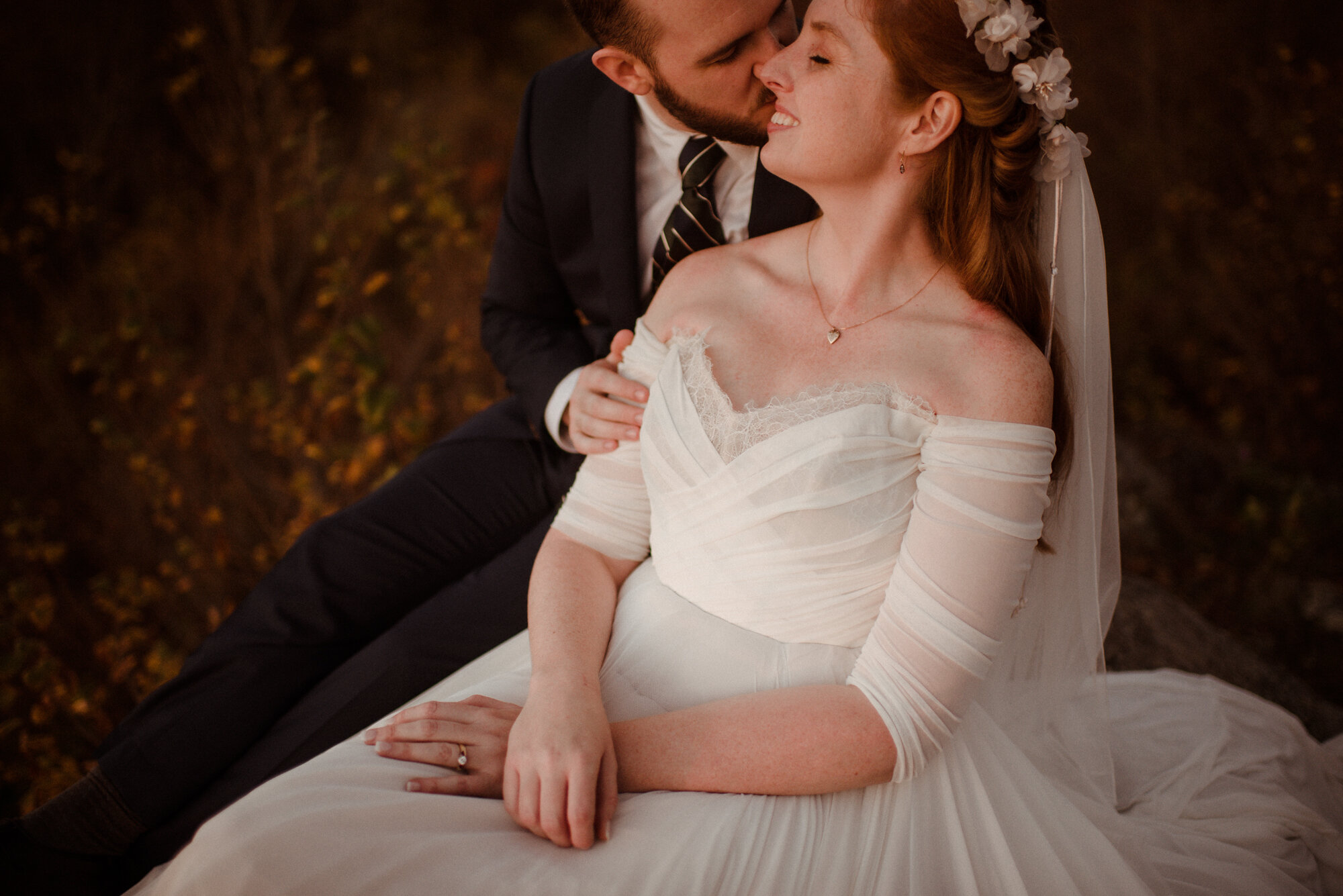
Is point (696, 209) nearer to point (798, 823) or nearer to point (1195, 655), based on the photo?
point (798, 823)

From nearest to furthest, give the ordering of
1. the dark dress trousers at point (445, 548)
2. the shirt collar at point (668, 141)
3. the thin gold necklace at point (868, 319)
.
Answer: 1. the thin gold necklace at point (868, 319)
2. the dark dress trousers at point (445, 548)
3. the shirt collar at point (668, 141)

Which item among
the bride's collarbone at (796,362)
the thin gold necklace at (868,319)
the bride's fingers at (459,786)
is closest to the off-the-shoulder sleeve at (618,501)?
the bride's collarbone at (796,362)

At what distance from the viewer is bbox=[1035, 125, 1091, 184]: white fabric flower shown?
5.14ft

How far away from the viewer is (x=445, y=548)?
2396mm

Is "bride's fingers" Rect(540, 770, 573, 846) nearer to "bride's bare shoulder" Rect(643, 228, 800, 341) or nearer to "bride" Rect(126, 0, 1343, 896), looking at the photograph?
"bride" Rect(126, 0, 1343, 896)

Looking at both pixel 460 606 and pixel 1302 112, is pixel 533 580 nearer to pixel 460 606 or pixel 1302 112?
pixel 460 606

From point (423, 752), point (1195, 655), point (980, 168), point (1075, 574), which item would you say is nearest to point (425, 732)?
point (423, 752)

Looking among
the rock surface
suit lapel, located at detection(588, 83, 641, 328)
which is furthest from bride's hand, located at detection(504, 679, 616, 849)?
the rock surface

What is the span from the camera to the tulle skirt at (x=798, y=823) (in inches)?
48.3

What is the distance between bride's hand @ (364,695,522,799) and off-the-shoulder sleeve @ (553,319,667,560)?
470mm

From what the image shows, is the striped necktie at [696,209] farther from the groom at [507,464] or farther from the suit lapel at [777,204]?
the suit lapel at [777,204]

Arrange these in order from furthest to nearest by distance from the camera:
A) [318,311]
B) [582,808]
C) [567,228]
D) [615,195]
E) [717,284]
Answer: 1. [318,311]
2. [567,228]
3. [615,195]
4. [717,284]
5. [582,808]

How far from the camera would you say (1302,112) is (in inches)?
138

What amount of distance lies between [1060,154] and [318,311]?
4068 millimetres
